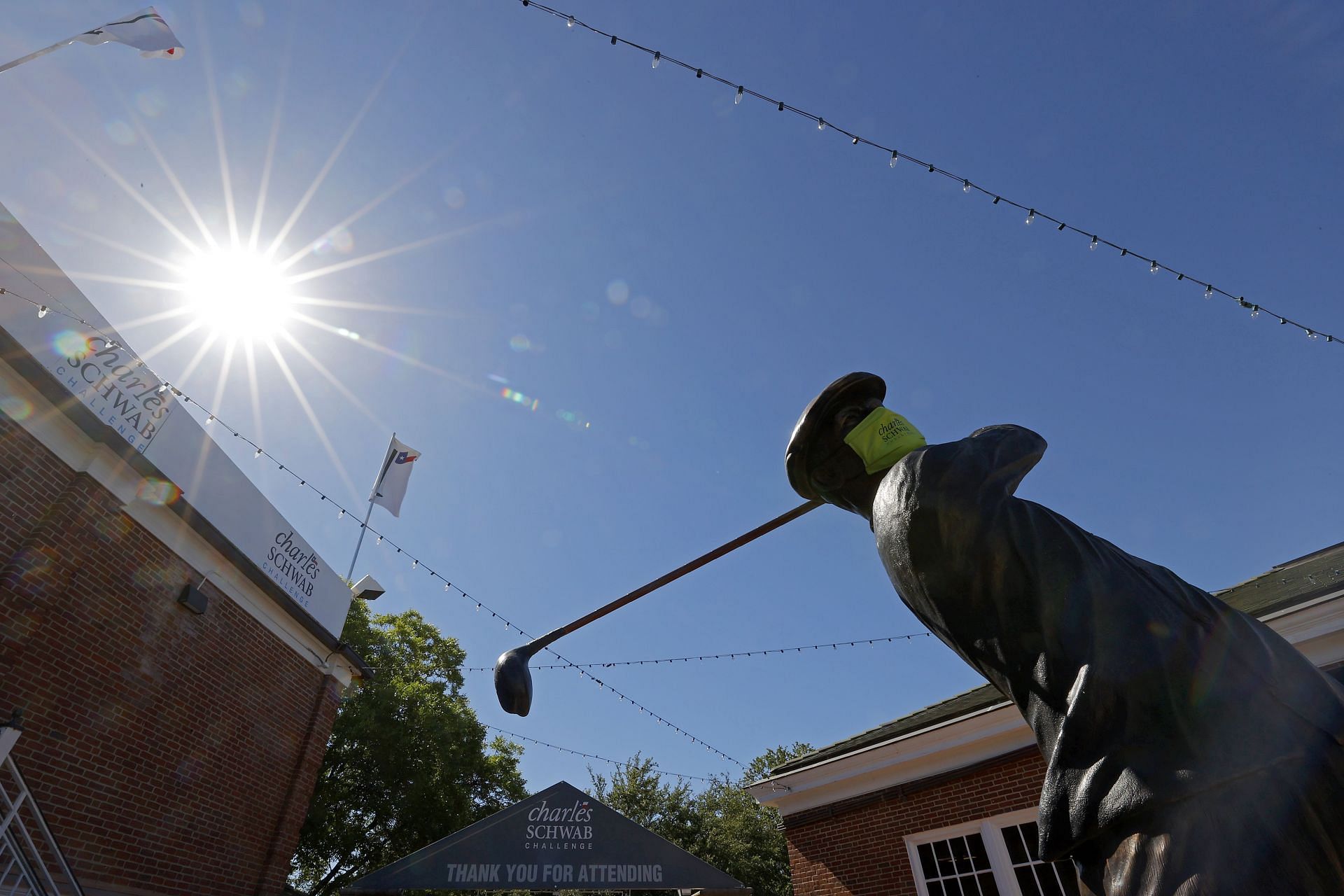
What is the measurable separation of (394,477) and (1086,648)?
12790 millimetres

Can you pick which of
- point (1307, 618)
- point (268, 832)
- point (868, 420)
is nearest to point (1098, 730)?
point (868, 420)

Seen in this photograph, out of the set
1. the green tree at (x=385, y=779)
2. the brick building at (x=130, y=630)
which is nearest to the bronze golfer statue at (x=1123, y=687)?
the brick building at (x=130, y=630)

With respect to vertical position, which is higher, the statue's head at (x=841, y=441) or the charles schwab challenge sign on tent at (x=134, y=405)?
the charles schwab challenge sign on tent at (x=134, y=405)

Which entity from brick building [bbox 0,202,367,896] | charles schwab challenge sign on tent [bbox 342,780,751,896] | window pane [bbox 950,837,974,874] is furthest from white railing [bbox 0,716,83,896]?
window pane [bbox 950,837,974,874]

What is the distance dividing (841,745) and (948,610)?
9.25m

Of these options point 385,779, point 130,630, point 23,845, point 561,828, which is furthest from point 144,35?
point 385,779

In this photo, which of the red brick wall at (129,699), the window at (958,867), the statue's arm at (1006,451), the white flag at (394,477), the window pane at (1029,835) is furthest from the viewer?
the white flag at (394,477)

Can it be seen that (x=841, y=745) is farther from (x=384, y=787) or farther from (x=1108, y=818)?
(x=384, y=787)

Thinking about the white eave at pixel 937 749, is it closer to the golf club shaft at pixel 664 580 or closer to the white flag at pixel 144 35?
the golf club shaft at pixel 664 580

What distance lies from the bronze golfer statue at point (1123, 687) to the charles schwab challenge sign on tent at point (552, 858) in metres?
5.43

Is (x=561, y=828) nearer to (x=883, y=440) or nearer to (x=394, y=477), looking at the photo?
(x=883, y=440)

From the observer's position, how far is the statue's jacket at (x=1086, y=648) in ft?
3.76

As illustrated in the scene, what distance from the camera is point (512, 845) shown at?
19.6 feet

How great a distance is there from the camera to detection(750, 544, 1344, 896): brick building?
6.84 m
